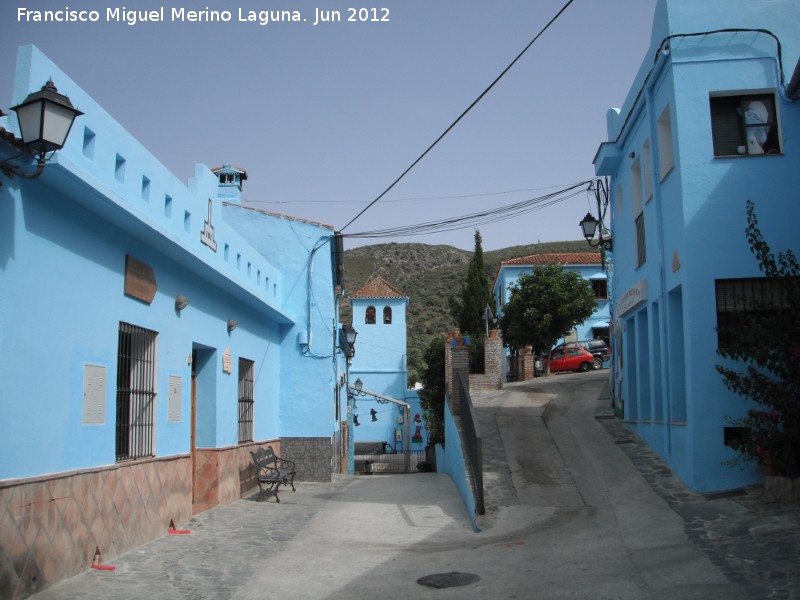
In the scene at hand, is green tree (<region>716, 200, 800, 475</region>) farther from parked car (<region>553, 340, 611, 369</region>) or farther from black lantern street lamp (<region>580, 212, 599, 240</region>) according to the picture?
parked car (<region>553, 340, 611, 369</region>)

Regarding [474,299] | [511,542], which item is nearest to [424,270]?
[474,299]

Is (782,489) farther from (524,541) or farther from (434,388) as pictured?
(434,388)

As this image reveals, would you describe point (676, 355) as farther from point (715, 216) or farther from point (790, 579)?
point (790, 579)

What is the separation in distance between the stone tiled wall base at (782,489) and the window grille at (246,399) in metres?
9.51

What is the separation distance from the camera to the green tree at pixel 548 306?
32.2 meters

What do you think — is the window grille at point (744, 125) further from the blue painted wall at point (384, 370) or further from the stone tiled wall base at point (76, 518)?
the blue painted wall at point (384, 370)

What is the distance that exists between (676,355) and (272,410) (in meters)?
9.40

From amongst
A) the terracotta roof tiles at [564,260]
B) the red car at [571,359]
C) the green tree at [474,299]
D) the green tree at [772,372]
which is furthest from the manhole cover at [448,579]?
the terracotta roof tiles at [564,260]

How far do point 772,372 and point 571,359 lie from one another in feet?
77.9

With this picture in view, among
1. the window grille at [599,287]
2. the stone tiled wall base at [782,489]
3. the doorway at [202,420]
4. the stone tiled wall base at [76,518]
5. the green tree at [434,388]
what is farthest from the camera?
the window grille at [599,287]

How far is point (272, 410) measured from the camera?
1778 centimetres

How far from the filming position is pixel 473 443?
1227cm

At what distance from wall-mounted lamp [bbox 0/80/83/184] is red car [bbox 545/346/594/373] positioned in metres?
29.6

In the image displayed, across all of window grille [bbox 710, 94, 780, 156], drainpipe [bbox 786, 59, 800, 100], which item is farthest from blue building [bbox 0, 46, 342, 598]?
drainpipe [bbox 786, 59, 800, 100]
